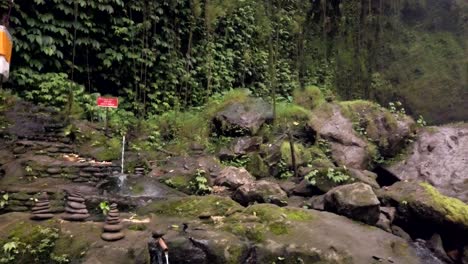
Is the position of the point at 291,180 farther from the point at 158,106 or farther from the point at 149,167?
the point at 158,106

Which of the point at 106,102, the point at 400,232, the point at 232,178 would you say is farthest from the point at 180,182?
the point at 400,232

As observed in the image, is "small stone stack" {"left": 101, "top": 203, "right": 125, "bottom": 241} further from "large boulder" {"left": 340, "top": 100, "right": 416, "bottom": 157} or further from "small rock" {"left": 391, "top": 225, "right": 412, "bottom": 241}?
"large boulder" {"left": 340, "top": 100, "right": 416, "bottom": 157}

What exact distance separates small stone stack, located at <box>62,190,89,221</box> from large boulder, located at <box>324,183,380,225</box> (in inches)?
147

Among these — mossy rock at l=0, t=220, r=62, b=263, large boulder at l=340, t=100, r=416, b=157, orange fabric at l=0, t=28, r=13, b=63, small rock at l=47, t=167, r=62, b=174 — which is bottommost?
mossy rock at l=0, t=220, r=62, b=263

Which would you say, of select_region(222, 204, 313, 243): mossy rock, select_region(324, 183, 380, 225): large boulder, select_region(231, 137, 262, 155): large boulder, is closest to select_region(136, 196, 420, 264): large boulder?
select_region(222, 204, 313, 243): mossy rock

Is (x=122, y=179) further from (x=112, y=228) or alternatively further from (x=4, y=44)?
(x=4, y=44)

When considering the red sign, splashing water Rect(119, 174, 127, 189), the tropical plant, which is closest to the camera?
splashing water Rect(119, 174, 127, 189)

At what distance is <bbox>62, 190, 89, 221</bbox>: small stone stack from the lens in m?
5.57

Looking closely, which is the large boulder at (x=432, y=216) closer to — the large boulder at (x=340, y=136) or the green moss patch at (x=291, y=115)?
the large boulder at (x=340, y=136)

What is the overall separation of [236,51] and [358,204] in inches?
383

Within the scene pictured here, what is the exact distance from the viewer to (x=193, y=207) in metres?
6.32

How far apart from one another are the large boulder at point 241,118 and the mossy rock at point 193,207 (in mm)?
4511

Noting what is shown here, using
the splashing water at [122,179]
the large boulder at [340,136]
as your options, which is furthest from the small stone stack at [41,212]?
the large boulder at [340,136]

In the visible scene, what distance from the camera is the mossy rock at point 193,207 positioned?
6.14 meters
